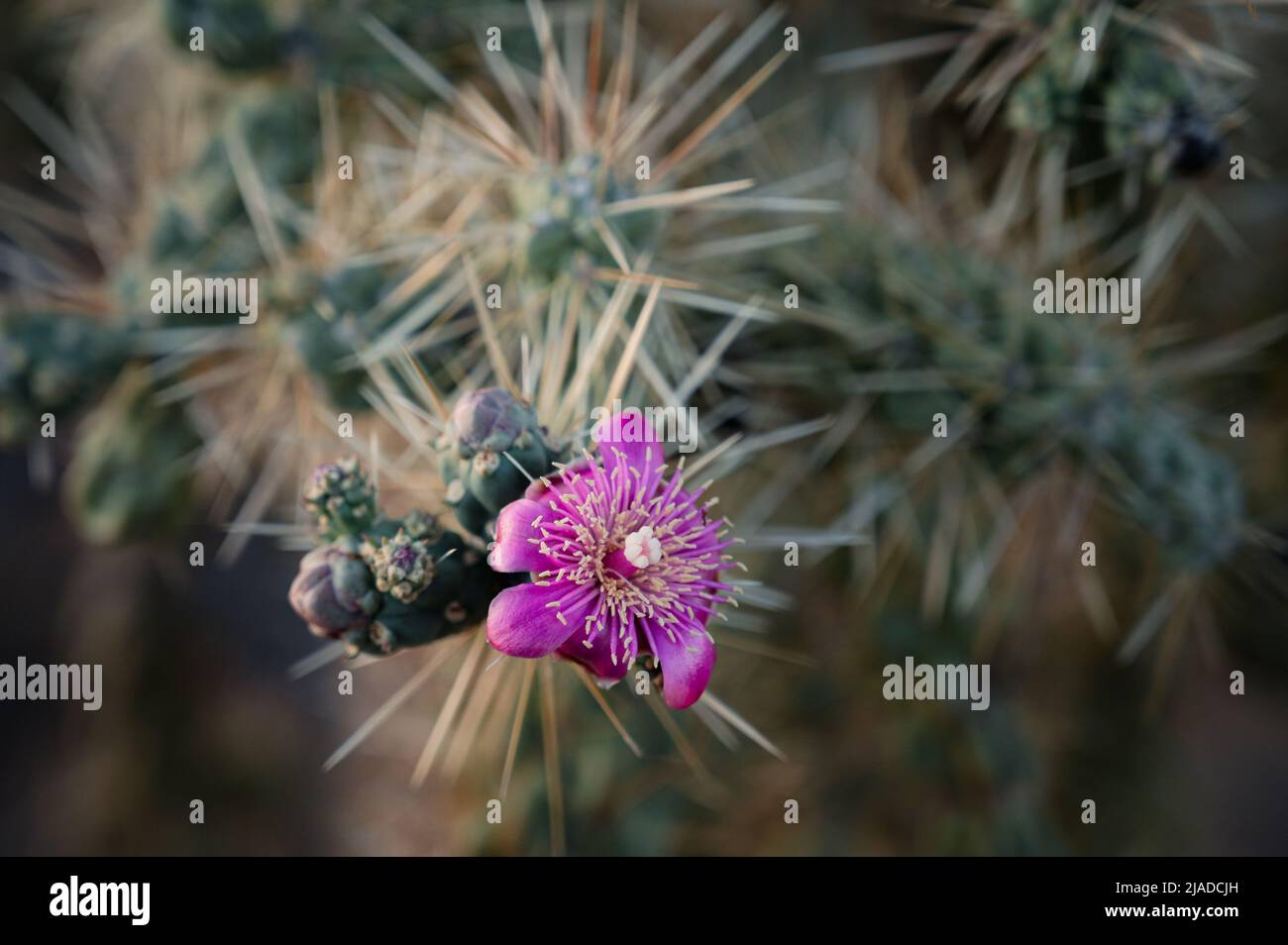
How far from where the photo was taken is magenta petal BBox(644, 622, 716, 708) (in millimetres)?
1124

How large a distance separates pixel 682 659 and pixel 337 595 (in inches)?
14.6

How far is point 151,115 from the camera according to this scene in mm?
2555

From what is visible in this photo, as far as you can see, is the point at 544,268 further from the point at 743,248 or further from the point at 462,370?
the point at 743,248

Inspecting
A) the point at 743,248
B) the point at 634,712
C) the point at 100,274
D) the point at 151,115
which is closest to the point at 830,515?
the point at 634,712

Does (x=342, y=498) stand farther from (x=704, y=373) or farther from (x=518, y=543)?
(x=704, y=373)

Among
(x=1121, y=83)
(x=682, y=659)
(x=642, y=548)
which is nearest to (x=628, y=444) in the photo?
(x=642, y=548)

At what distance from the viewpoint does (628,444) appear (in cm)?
117

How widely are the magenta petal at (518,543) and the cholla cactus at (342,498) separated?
0.21m

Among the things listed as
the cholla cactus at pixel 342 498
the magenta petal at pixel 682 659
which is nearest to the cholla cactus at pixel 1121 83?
the magenta petal at pixel 682 659

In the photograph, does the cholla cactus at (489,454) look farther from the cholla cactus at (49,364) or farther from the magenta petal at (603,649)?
the cholla cactus at (49,364)

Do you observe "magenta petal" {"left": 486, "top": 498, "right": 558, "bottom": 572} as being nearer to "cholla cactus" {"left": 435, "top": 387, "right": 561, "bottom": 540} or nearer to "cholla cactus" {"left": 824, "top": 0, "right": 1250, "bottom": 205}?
"cholla cactus" {"left": 435, "top": 387, "right": 561, "bottom": 540}

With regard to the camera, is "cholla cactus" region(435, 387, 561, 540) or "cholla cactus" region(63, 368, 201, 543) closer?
"cholla cactus" region(435, 387, 561, 540)

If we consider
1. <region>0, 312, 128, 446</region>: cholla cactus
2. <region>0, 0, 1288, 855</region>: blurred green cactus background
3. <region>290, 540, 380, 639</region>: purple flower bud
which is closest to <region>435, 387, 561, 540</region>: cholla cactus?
<region>0, 0, 1288, 855</region>: blurred green cactus background

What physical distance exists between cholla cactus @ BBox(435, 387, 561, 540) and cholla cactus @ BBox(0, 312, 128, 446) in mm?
995
